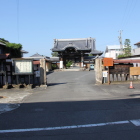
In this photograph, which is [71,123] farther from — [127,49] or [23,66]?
[127,49]

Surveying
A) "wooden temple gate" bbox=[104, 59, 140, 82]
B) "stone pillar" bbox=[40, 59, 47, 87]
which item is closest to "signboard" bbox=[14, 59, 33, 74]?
"stone pillar" bbox=[40, 59, 47, 87]

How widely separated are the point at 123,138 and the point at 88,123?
1471 mm

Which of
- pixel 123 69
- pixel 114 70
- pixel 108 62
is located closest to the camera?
pixel 108 62

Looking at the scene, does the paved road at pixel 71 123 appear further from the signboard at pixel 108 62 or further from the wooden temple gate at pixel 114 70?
the wooden temple gate at pixel 114 70

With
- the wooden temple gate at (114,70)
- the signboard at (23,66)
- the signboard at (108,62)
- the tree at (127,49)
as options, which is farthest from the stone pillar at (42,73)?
the tree at (127,49)

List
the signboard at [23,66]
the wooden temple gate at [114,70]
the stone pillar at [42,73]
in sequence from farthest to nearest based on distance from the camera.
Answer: the wooden temple gate at [114,70]
the stone pillar at [42,73]
the signboard at [23,66]

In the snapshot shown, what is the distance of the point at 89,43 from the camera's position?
55.8 meters

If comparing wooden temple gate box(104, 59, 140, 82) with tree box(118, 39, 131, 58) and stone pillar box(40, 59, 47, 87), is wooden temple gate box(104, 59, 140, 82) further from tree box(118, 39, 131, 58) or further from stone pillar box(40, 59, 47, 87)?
tree box(118, 39, 131, 58)

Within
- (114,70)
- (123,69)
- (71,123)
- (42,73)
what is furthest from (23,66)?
(71,123)

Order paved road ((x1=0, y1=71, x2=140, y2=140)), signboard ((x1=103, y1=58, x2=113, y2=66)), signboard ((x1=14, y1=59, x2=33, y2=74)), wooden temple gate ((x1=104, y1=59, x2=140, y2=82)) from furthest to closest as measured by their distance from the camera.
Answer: wooden temple gate ((x1=104, y1=59, x2=140, y2=82)), signboard ((x1=103, y1=58, x2=113, y2=66)), signboard ((x1=14, y1=59, x2=33, y2=74)), paved road ((x1=0, y1=71, x2=140, y2=140))

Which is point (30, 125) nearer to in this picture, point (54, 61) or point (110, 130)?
point (110, 130)

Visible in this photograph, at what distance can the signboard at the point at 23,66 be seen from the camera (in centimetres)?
1545

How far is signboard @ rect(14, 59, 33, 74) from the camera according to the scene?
15445 mm

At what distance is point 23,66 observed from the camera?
50.8 feet
